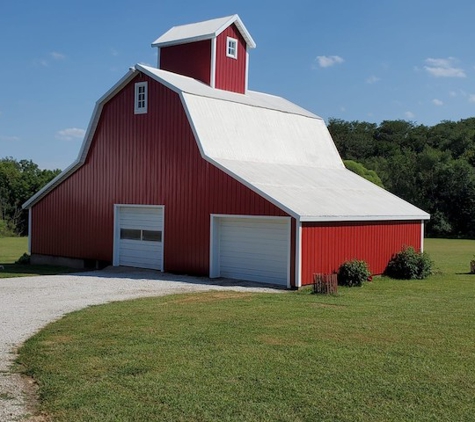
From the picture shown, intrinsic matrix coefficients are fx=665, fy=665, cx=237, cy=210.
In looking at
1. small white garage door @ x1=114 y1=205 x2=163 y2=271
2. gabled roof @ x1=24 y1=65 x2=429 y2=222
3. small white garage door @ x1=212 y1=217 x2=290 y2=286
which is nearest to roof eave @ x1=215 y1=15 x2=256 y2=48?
gabled roof @ x1=24 y1=65 x2=429 y2=222

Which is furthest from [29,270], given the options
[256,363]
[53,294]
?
[256,363]

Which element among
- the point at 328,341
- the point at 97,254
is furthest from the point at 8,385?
the point at 97,254

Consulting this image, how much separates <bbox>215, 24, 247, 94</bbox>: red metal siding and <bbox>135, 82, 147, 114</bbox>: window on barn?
11.4 feet

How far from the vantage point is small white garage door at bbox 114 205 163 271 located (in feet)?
77.4

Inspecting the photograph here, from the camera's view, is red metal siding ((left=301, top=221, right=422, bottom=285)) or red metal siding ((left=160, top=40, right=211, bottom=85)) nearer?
red metal siding ((left=301, top=221, right=422, bottom=285))

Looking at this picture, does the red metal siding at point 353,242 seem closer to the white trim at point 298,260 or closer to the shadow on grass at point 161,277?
the white trim at point 298,260

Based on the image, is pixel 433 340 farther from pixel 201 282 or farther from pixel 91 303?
pixel 201 282

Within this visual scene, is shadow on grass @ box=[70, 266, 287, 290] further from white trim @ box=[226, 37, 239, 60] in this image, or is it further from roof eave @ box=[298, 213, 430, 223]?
white trim @ box=[226, 37, 239, 60]

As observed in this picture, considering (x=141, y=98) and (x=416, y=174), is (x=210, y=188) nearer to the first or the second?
(x=141, y=98)

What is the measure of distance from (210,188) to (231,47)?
26.5ft

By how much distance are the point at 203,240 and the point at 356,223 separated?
4.97 m

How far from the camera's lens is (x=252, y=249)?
20.7 metres

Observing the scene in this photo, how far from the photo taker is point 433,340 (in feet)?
36.9

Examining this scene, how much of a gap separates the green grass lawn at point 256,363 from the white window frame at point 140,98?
35.1 ft
